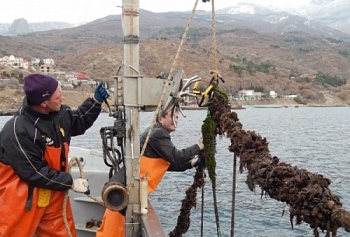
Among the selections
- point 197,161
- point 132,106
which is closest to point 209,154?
point 197,161

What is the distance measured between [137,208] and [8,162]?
1.44m

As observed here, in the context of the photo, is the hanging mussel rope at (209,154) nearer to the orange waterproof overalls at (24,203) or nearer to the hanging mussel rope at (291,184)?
the hanging mussel rope at (291,184)

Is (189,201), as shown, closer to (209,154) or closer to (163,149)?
(209,154)

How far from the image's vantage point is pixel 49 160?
406 centimetres

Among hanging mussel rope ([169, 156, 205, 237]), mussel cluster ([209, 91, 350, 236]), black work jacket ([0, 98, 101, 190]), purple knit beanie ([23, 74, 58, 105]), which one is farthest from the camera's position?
hanging mussel rope ([169, 156, 205, 237])

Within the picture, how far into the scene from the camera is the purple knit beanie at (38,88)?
3.88 m

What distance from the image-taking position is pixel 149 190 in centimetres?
486

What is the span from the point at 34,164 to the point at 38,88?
2.04 ft

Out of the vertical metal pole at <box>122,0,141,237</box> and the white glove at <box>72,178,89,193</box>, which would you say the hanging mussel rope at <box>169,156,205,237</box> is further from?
the white glove at <box>72,178,89,193</box>

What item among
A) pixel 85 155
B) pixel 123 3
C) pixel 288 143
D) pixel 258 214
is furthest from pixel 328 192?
pixel 288 143

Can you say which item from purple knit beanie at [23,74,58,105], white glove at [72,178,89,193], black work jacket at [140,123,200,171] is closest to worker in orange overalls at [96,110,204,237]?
black work jacket at [140,123,200,171]

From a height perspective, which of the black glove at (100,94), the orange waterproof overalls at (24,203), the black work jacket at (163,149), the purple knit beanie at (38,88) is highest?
the purple knit beanie at (38,88)

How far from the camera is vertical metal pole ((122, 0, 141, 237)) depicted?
15.1ft

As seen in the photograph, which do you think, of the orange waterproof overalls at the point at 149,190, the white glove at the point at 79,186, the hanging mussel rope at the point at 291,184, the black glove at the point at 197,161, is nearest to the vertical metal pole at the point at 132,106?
the orange waterproof overalls at the point at 149,190
